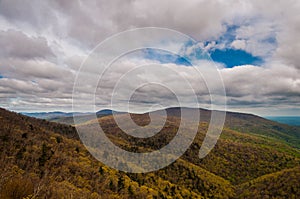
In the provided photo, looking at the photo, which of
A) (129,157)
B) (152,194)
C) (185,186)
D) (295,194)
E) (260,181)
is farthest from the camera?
(129,157)

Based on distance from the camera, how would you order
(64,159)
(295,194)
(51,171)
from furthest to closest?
(295,194) → (64,159) → (51,171)

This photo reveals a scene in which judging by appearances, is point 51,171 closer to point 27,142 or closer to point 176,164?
point 27,142

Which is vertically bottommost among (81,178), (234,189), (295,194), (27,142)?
(234,189)

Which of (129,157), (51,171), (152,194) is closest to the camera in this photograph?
(51,171)

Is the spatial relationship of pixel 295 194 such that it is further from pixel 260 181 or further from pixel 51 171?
pixel 51 171

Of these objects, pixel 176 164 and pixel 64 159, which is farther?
pixel 176 164

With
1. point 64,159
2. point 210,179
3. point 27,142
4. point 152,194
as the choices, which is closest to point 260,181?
point 210,179

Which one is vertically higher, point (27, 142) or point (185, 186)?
point (27, 142)

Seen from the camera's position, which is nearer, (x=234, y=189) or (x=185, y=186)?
(x=185, y=186)

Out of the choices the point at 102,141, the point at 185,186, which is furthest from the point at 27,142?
the point at 185,186
